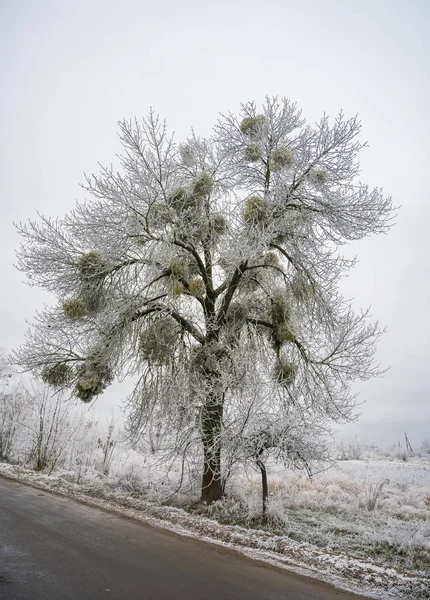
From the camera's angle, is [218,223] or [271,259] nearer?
[218,223]

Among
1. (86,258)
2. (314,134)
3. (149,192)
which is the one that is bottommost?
(86,258)

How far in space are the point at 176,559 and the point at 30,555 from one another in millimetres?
1658

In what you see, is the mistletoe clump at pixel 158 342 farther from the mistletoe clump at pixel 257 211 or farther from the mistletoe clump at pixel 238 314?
the mistletoe clump at pixel 257 211

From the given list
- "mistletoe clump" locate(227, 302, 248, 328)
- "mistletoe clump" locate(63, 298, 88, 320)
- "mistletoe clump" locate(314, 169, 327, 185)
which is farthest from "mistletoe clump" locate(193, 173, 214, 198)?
"mistletoe clump" locate(63, 298, 88, 320)

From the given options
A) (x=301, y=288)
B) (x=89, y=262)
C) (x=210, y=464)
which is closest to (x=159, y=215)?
(x=89, y=262)

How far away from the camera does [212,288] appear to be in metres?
9.29

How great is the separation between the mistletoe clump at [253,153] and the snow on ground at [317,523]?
6786 millimetres

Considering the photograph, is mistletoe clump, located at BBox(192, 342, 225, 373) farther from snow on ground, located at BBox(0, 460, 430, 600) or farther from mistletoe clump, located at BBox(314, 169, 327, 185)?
mistletoe clump, located at BBox(314, 169, 327, 185)

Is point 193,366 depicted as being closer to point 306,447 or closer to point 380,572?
point 306,447

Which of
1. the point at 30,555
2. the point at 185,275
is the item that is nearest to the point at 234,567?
the point at 30,555

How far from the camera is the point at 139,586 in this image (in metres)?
3.64

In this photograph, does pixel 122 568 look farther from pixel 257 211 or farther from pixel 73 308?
pixel 257 211

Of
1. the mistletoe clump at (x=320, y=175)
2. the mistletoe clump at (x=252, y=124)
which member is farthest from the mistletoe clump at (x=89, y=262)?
the mistletoe clump at (x=320, y=175)

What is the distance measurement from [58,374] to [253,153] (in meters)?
6.53
